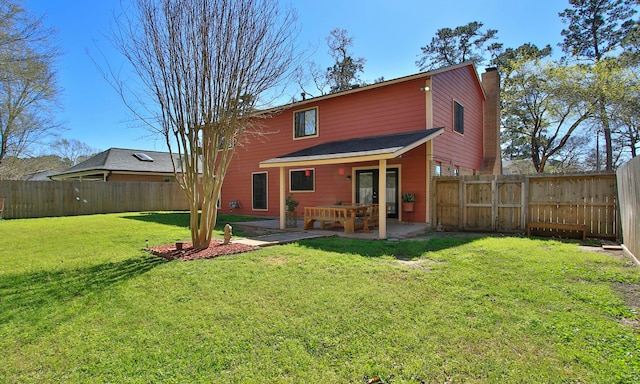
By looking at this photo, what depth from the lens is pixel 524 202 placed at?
8.96 metres

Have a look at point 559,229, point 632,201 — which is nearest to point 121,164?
point 559,229

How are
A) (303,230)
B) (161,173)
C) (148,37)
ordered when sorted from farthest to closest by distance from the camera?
(161,173) → (303,230) → (148,37)

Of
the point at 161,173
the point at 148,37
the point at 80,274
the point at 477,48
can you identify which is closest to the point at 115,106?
the point at 148,37

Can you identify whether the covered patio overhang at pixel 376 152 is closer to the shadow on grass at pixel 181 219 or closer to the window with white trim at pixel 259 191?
the shadow on grass at pixel 181 219

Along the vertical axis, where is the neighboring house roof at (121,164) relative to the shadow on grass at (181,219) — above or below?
above

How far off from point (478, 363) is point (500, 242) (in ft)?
18.7

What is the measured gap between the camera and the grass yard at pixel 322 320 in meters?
2.44

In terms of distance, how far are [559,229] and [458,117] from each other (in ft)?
19.0

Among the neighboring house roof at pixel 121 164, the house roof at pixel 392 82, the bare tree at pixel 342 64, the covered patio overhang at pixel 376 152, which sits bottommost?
the covered patio overhang at pixel 376 152

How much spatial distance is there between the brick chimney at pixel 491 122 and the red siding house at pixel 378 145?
0.04 meters

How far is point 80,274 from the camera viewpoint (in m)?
4.93

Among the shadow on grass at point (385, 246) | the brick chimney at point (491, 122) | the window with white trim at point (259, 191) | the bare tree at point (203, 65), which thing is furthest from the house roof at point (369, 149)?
the brick chimney at point (491, 122)

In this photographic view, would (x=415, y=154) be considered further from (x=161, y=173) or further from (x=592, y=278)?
(x=161, y=173)

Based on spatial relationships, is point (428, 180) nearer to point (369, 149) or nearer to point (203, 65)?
point (369, 149)
